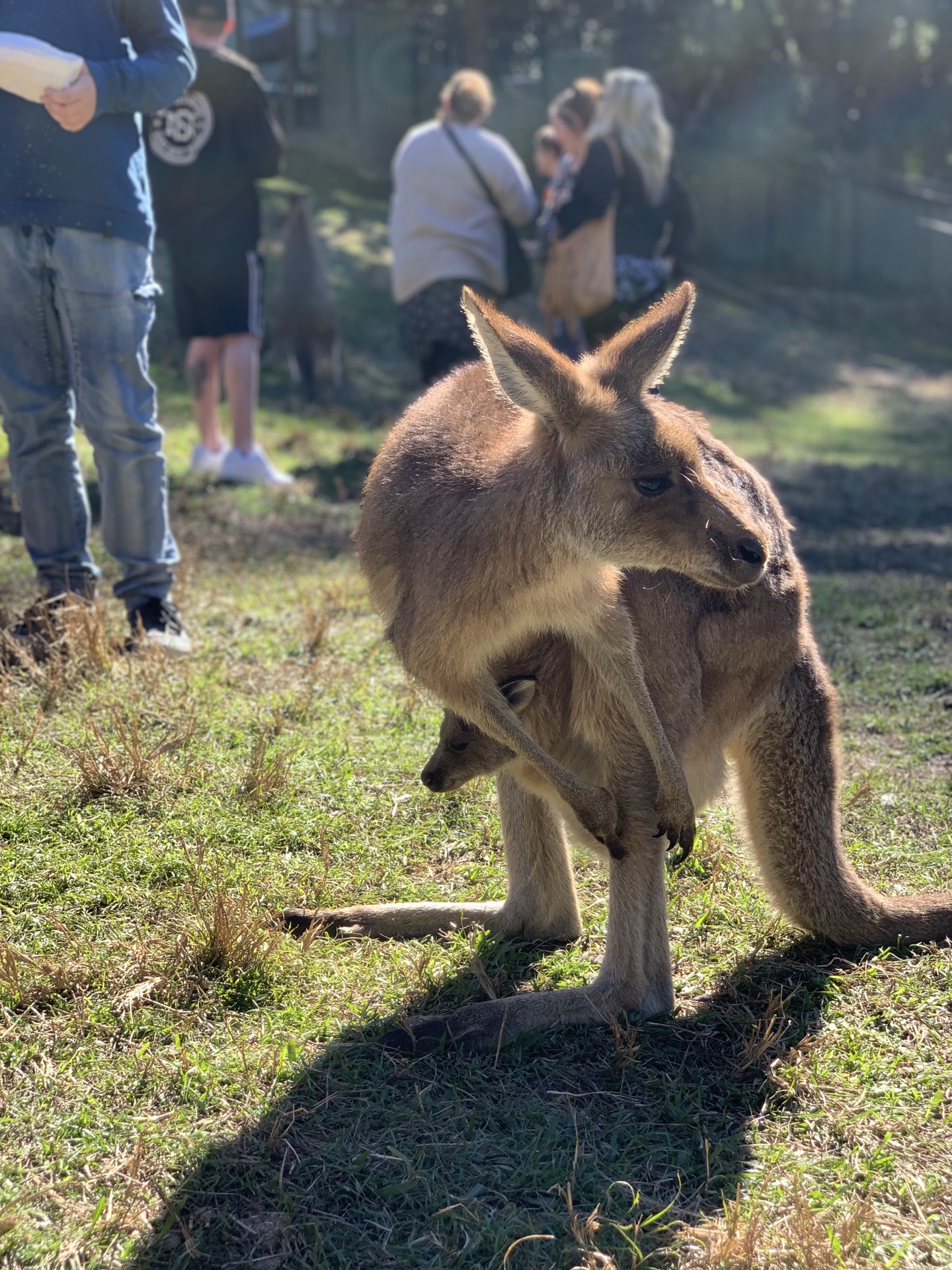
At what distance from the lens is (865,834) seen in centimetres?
311

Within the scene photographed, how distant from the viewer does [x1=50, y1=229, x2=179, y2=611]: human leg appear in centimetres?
343

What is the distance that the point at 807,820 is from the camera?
101 inches

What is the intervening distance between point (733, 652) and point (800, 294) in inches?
597

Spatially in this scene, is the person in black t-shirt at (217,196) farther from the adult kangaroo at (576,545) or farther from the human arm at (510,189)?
the adult kangaroo at (576,545)

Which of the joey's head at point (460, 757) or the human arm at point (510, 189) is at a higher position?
the human arm at point (510, 189)

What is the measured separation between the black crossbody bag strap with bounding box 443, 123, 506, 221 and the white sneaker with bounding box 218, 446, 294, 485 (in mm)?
1636

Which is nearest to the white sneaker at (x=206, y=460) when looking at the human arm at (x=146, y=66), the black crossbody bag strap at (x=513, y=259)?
the black crossbody bag strap at (x=513, y=259)

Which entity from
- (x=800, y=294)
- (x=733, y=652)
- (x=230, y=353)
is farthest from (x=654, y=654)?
A: (x=800, y=294)

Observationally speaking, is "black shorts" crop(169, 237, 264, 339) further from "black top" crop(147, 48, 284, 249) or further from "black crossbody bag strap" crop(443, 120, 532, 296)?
"black crossbody bag strap" crop(443, 120, 532, 296)

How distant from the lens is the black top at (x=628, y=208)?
5762mm

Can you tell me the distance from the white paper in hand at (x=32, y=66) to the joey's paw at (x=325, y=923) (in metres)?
2.12

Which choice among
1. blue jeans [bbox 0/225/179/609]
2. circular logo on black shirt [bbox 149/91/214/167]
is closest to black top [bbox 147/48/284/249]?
circular logo on black shirt [bbox 149/91/214/167]

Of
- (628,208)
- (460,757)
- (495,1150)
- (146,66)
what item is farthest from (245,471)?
(495,1150)

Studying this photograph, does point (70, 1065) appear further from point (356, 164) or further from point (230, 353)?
point (356, 164)
